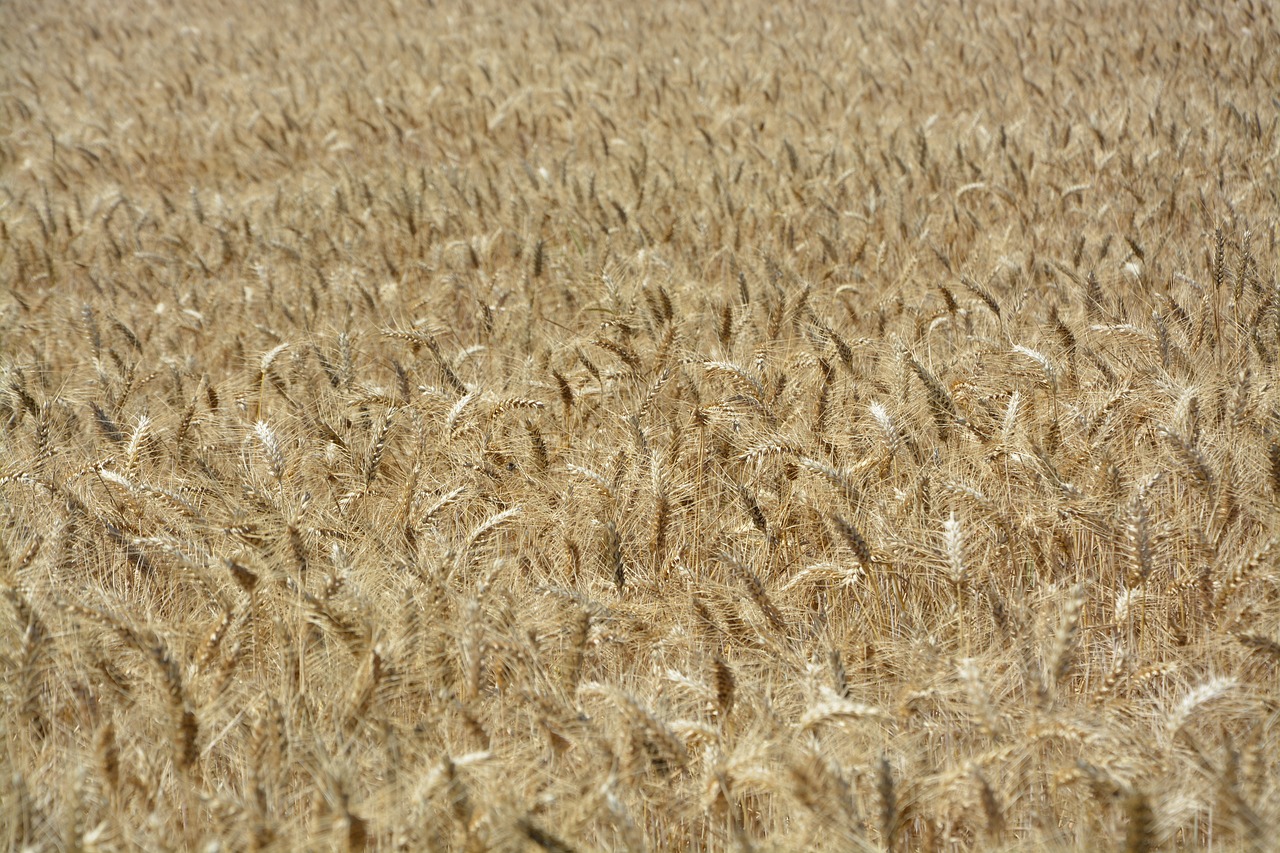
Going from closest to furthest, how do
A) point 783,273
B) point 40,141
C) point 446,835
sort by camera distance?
point 446,835, point 783,273, point 40,141

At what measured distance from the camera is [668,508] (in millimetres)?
2098

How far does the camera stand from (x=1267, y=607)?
1.72 metres

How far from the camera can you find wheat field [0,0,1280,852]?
1.41m

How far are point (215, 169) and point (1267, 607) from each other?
6057 millimetres

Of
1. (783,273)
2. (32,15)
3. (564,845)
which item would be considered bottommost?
(32,15)

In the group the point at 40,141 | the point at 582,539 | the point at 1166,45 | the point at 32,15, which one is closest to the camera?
the point at 582,539

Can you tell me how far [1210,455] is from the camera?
1951 mm

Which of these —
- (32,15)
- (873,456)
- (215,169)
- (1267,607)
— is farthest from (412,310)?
(32,15)

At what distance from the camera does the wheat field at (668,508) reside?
4.61 ft

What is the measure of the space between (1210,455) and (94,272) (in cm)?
428

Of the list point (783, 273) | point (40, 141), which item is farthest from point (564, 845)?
point (40, 141)

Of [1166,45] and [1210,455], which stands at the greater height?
[1210,455]

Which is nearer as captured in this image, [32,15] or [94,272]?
[94,272]

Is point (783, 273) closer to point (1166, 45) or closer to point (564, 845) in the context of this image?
point (564, 845)
